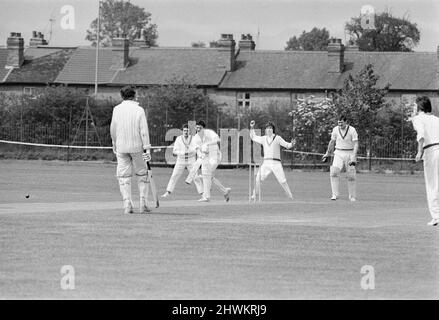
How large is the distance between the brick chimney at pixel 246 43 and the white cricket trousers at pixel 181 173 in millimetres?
63200

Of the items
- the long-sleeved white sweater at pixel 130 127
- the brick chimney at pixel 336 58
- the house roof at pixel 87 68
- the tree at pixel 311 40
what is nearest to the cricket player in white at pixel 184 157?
the long-sleeved white sweater at pixel 130 127

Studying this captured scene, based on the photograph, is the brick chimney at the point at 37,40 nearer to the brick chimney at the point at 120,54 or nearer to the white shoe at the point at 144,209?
the brick chimney at the point at 120,54

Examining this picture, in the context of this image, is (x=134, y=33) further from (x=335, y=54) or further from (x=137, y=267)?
(x=137, y=267)

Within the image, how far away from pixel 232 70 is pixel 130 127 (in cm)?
7027

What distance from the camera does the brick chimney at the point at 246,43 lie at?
307ft

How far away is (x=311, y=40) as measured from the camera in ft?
438

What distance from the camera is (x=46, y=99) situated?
6950 centimetres

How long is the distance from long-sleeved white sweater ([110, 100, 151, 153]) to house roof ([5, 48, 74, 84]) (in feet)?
238

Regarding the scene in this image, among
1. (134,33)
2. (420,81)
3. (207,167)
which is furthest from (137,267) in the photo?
(134,33)

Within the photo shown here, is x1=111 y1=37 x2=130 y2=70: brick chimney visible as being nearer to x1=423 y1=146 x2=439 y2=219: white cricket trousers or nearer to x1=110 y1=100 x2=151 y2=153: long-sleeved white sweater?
x1=110 y1=100 x2=151 y2=153: long-sleeved white sweater

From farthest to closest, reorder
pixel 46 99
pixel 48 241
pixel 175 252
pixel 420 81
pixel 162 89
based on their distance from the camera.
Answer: pixel 420 81
pixel 162 89
pixel 46 99
pixel 48 241
pixel 175 252

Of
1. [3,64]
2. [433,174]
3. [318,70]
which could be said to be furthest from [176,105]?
[433,174]

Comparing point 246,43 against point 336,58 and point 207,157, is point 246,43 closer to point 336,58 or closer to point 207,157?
point 336,58

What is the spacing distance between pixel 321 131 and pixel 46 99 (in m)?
16.7
